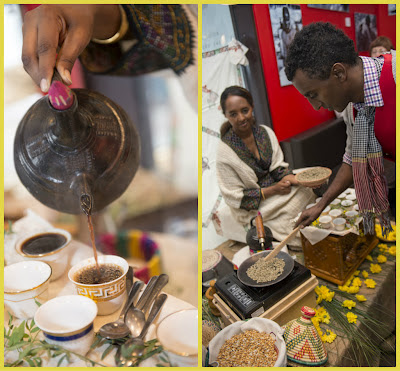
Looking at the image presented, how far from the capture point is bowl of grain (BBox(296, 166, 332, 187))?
144 cm

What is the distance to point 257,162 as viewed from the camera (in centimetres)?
179

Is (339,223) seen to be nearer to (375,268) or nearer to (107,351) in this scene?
(375,268)

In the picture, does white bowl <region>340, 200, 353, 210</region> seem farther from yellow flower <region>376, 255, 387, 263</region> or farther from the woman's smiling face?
the woman's smiling face

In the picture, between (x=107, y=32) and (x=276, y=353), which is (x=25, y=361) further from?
(x=107, y=32)

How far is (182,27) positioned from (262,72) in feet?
3.13

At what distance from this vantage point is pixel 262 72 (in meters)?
1.74

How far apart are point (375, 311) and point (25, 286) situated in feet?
3.93

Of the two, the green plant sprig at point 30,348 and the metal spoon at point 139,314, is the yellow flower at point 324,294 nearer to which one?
the metal spoon at point 139,314

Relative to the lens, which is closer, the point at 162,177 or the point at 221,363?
the point at 221,363

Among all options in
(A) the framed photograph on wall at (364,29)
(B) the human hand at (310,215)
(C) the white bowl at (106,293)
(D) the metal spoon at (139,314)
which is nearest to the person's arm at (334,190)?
(B) the human hand at (310,215)

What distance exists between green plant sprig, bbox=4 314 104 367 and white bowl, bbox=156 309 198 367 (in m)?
0.14

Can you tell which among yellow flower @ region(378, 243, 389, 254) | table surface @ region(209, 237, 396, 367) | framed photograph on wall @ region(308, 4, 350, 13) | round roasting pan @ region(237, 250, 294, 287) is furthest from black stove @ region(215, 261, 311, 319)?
framed photograph on wall @ region(308, 4, 350, 13)

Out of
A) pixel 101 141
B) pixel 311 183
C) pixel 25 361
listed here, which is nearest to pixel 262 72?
pixel 311 183

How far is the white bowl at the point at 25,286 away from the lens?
0.81m
